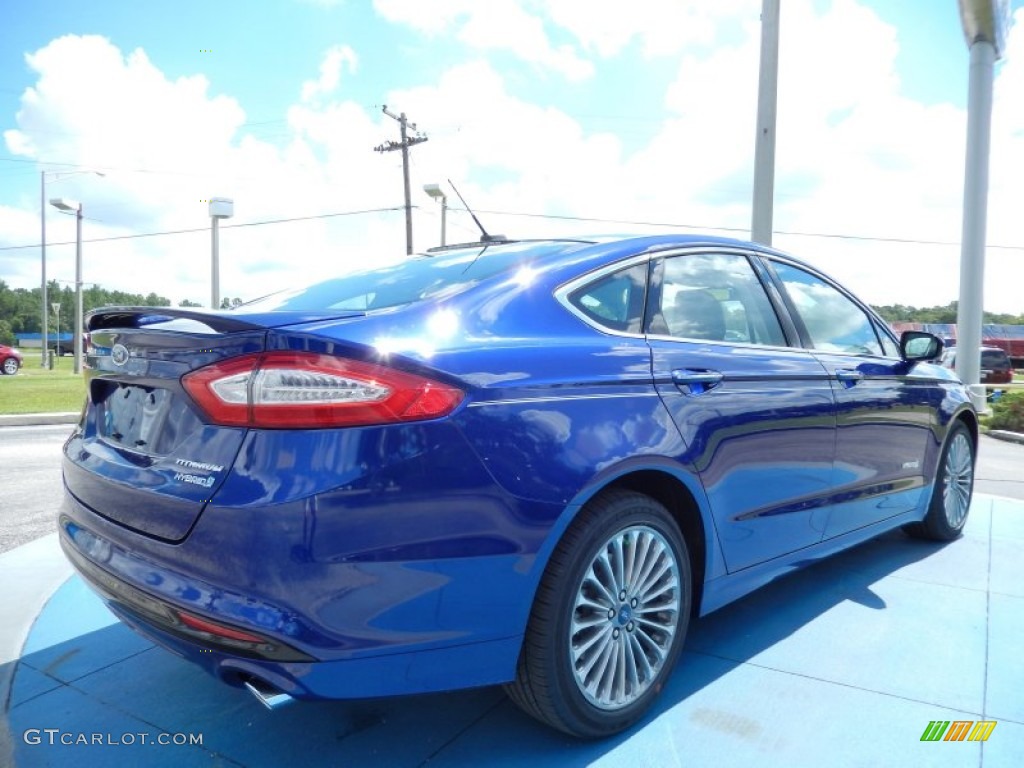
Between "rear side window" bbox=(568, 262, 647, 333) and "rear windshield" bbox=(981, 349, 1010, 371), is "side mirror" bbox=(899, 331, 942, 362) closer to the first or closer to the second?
"rear side window" bbox=(568, 262, 647, 333)

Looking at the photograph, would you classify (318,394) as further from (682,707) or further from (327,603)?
(682,707)

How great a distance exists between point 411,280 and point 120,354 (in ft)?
3.12

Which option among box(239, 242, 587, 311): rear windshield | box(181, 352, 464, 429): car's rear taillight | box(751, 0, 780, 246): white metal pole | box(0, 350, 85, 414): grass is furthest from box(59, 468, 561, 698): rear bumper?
box(0, 350, 85, 414): grass

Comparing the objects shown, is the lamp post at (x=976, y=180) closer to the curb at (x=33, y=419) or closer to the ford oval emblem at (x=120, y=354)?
the ford oval emblem at (x=120, y=354)

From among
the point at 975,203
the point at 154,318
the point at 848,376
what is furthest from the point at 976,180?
the point at 154,318

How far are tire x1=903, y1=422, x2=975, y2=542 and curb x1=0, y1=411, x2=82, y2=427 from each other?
11.4 m

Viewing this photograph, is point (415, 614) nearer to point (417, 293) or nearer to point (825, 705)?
point (417, 293)

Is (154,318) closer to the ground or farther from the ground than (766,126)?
closer to the ground

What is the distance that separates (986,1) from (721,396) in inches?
603

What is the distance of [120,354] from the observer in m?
2.26

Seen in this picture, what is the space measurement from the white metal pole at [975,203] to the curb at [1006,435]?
10.3ft

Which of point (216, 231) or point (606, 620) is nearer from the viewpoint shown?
point (606, 620)

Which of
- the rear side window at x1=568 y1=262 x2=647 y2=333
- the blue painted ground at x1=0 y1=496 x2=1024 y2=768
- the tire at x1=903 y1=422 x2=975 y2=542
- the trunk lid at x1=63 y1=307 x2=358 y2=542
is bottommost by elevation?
the blue painted ground at x1=0 y1=496 x2=1024 y2=768

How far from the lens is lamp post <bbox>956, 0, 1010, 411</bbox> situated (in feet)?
46.6
